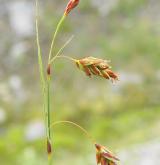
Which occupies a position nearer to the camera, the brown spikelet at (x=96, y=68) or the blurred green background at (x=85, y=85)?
the brown spikelet at (x=96, y=68)

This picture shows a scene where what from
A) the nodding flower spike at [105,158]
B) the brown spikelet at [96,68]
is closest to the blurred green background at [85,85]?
the nodding flower spike at [105,158]

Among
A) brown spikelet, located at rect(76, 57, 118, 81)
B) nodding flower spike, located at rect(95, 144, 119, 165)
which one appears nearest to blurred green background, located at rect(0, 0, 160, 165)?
nodding flower spike, located at rect(95, 144, 119, 165)

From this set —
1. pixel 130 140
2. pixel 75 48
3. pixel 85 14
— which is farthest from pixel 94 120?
pixel 85 14

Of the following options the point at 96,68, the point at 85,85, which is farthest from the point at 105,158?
the point at 85,85

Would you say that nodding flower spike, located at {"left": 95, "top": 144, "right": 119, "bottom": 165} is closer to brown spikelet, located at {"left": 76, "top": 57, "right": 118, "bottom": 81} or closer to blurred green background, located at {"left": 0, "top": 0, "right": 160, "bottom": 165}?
brown spikelet, located at {"left": 76, "top": 57, "right": 118, "bottom": 81}

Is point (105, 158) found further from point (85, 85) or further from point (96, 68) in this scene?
point (85, 85)

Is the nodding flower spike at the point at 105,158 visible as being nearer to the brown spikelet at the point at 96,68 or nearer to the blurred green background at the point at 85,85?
the brown spikelet at the point at 96,68
